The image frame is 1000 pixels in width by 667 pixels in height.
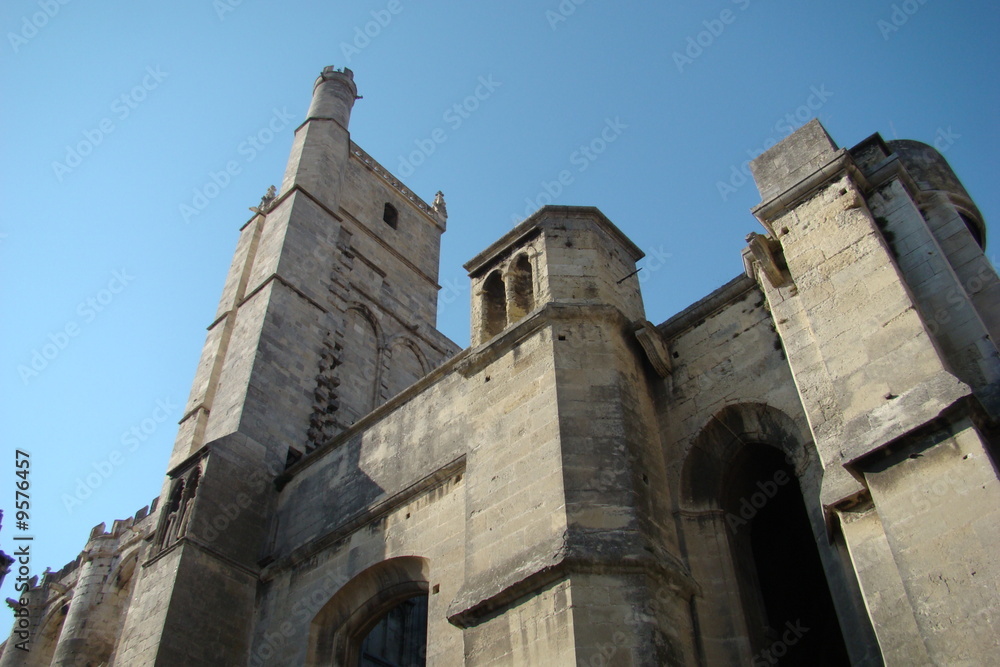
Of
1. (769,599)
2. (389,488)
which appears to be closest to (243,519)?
(389,488)

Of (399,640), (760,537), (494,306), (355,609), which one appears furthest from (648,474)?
(399,640)

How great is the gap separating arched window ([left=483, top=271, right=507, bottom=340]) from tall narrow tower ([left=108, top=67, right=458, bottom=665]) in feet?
13.2

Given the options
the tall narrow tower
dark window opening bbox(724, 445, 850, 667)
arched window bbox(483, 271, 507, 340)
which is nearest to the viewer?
dark window opening bbox(724, 445, 850, 667)

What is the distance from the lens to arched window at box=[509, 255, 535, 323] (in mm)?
8999

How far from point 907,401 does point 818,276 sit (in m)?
1.50

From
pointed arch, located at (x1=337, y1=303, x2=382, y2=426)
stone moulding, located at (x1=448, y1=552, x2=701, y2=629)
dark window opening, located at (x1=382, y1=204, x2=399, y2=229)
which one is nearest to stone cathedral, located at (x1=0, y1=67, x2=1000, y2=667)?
stone moulding, located at (x1=448, y1=552, x2=701, y2=629)

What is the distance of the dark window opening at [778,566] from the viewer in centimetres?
717

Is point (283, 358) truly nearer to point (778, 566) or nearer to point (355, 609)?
point (355, 609)

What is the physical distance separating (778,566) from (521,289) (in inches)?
141

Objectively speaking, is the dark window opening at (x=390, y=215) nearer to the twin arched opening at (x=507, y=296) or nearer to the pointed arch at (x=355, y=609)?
the twin arched opening at (x=507, y=296)

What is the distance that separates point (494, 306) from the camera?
953cm

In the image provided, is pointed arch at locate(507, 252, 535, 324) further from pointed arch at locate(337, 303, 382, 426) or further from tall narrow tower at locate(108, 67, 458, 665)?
pointed arch at locate(337, 303, 382, 426)

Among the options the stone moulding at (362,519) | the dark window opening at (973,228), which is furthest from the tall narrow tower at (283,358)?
the dark window opening at (973,228)

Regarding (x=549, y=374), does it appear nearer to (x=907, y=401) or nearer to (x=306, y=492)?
(x=907, y=401)
